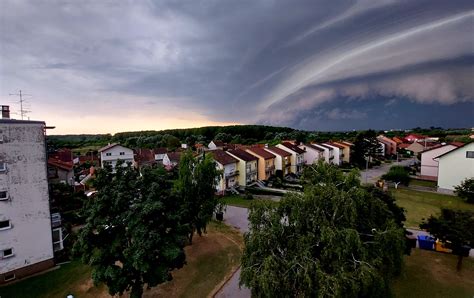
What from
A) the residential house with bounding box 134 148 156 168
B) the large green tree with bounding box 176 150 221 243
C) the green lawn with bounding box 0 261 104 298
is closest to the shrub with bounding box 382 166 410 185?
the large green tree with bounding box 176 150 221 243

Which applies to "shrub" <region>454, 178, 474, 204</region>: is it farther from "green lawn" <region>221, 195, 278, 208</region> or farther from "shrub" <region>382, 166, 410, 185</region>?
"green lawn" <region>221, 195, 278, 208</region>

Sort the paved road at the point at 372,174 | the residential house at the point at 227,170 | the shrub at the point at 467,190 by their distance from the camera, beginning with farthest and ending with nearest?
1. the paved road at the point at 372,174
2. the residential house at the point at 227,170
3. the shrub at the point at 467,190

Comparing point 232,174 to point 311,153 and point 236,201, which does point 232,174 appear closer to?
point 236,201

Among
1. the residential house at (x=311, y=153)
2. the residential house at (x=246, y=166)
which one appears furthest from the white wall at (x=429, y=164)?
the residential house at (x=246, y=166)

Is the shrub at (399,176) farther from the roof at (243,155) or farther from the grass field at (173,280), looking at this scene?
the grass field at (173,280)

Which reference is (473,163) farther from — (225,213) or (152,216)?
(152,216)

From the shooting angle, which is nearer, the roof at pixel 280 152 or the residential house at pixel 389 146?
the roof at pixel 280 152
